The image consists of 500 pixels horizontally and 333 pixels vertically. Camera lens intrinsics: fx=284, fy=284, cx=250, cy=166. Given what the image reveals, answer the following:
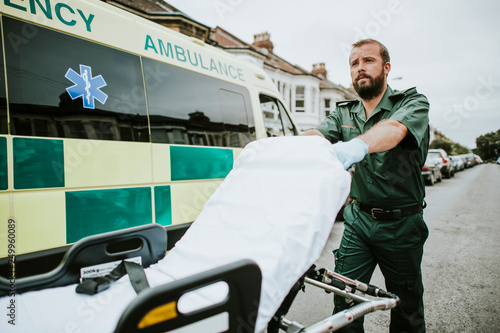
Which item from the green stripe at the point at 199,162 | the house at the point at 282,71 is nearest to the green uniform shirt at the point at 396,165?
the green stripe at the point at 199,162

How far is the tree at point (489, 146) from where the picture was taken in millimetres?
63125

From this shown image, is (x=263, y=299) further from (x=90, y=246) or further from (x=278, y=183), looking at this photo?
(x=90, y=246)

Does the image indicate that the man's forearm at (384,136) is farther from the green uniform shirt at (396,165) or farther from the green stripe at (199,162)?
the green stripe at (199,162)

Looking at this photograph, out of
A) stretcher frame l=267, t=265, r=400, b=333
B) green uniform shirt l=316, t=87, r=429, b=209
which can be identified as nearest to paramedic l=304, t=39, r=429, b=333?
green uniform shirt l=316, t=87, r=429, b=209

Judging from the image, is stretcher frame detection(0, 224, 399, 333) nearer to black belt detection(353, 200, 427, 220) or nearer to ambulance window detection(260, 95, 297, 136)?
black belt detection(353, 200, 427, 220)

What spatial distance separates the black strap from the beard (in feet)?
5.51

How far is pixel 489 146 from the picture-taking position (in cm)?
6500

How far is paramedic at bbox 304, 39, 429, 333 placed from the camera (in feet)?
5.68

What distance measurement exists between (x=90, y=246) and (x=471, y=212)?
323 inches

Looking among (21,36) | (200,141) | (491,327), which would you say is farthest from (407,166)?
(21,36)

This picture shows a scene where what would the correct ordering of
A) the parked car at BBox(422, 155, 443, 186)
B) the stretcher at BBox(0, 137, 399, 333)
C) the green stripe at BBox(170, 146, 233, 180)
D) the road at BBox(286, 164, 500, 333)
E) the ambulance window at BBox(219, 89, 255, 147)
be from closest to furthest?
the stretcher at BBox(0, 137, 399, 333) → the road at BBox(286, 164, 500, 333) → the green stripe at BBox(170, 146, 233, 180) → the ambulance window at BBox(219, 89, 255, 147) → the parked car at BBox(422, 155, 443, 186)

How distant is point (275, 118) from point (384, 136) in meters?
3.18

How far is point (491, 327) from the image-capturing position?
236 centimetres

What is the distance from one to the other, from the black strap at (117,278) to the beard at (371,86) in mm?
1678
